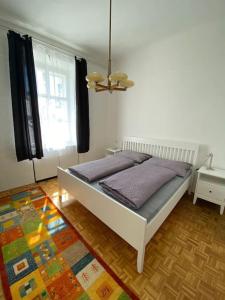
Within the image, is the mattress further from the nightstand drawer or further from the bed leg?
the nightstand drawer

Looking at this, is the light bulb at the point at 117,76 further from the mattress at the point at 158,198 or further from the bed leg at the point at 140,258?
the bed leg at the point at 140,258

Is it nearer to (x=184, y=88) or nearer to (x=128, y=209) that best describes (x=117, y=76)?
(x=128, y=209)

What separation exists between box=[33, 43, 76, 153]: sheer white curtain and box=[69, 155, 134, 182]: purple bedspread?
1167mm

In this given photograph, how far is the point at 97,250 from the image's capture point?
154cm

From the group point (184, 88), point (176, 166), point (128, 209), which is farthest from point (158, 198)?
point (184, 88)

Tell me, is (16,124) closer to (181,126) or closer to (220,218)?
(181,126)

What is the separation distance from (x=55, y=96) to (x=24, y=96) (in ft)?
2.07

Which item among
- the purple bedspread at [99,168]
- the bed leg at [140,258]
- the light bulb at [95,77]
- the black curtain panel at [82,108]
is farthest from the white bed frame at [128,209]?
the black curtain panel at [82,108]

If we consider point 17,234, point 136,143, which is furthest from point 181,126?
point 17,234

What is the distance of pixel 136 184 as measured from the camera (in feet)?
5.49

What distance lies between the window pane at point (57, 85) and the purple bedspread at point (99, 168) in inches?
66.6

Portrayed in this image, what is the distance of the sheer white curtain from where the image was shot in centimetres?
267

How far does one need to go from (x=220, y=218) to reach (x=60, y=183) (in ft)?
8.21

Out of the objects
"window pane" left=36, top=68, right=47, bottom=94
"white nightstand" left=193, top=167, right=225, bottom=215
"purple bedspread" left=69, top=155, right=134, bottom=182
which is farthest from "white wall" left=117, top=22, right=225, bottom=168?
"window pane" left=36, top=68, right=47, bottom=94
